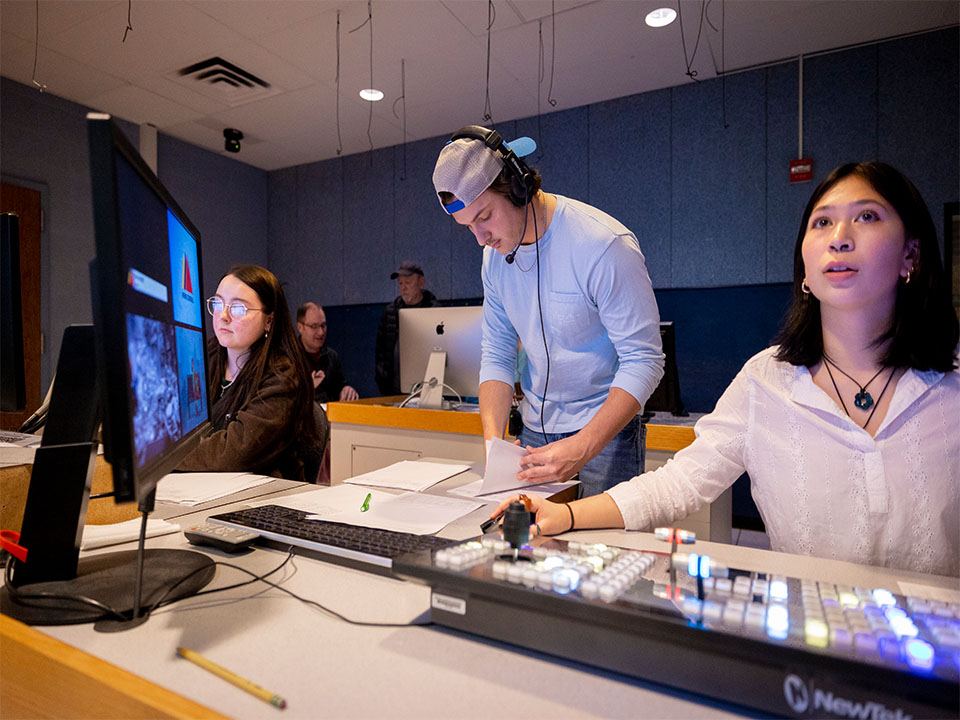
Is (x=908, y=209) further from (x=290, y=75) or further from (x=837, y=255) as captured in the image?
(x=290, y=75)

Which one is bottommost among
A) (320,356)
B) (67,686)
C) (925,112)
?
(67,686)

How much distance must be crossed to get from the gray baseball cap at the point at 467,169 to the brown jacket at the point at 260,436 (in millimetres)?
740

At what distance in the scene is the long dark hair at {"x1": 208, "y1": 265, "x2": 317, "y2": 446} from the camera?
67.7 inches

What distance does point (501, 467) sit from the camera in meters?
1.18

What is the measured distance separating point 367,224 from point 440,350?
2833 millimetres

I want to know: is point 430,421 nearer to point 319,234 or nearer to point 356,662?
point 356,662

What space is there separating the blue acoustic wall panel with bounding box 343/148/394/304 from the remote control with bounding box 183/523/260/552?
14.1 feet

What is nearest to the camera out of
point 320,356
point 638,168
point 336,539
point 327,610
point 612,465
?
point 327,610

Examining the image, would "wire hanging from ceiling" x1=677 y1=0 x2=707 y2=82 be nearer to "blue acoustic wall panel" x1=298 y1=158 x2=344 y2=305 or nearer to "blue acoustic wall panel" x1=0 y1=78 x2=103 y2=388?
"blue acoustic wall panel" x1=298 y1=158 x2=344 y2=305

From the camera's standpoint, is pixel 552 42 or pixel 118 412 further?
pixel 552 42

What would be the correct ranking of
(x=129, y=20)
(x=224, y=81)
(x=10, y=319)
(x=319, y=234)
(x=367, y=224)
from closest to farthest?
(x=10, y=319)
(x=129, y=20)
(x=224, y=81)
(x=367, y=224)
(x=319, y=234)

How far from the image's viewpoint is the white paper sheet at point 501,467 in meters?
1.17

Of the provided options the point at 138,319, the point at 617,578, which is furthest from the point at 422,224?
the point at 617,578

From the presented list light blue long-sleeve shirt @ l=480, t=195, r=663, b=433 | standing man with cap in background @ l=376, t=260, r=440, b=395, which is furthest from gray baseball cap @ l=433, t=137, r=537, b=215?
standing man with cap in background @ l=376, t=260, r=440, b=395
